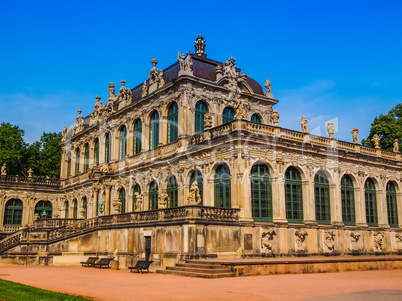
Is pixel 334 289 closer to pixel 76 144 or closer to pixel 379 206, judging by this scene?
pixel 379 206

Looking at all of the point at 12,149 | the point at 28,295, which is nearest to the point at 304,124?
the point at 28,295

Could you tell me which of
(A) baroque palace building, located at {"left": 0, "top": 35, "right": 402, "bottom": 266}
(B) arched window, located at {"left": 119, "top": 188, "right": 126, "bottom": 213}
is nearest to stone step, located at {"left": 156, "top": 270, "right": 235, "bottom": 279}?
(A) baroque palace building, located at {"left": 0, "top": 35, "right": 402, "bottom": 266}

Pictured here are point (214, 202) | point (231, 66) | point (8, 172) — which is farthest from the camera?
point (8, 172)

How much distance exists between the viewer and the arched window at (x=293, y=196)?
81.5ft

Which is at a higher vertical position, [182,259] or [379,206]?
[379,206]

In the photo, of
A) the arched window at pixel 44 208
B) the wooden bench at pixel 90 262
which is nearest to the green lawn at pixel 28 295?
the wooden bench at pixel 90 262

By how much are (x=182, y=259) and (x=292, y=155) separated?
29.6 ft

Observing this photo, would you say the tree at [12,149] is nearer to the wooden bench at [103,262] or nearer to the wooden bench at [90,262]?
the wooden bench at [90,262]

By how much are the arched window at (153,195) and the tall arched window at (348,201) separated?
38.6 feet

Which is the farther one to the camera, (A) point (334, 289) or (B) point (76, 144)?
(B) point (76, 144)

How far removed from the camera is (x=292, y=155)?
2516cm

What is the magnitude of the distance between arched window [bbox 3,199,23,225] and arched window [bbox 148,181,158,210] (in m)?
17.5

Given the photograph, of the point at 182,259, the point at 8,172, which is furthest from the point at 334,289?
the point at 8,172

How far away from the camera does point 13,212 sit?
41656mm
